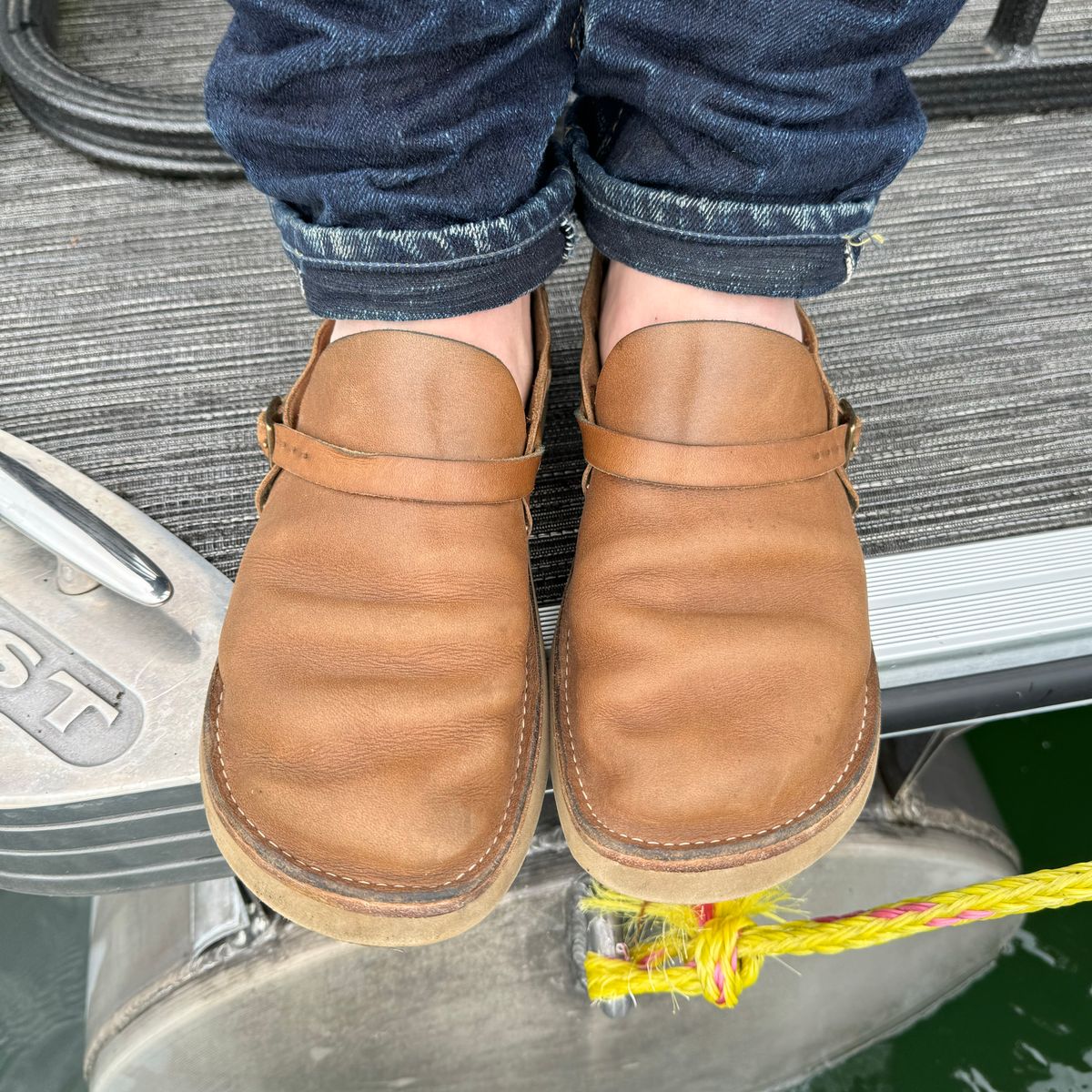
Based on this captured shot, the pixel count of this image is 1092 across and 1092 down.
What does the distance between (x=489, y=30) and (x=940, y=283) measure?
2.07 feet

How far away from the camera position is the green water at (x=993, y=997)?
44.8 inches

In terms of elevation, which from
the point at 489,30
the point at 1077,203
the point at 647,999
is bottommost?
the point at 647,999

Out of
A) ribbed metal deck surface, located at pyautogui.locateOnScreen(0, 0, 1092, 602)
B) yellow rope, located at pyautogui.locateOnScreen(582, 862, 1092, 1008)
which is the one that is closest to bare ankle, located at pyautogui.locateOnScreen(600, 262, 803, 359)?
ribbed metal deck surface, located at pyautogui.locateOnScreen(0, 0, 1092, 602)

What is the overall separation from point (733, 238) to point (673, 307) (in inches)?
2.3

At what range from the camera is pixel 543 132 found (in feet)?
1.84

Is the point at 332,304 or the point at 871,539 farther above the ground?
the point at 332,304

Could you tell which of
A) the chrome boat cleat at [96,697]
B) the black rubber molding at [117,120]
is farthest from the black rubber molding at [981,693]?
the black rubber molding at [117,120]

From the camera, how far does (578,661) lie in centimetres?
59

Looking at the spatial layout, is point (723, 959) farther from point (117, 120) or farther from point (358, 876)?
point (117, 120)

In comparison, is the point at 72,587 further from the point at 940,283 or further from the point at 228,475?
the point at 940,283

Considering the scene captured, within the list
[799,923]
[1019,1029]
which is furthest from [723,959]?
[1019,1029]

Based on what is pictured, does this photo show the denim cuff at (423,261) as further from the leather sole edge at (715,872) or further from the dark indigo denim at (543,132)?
the leather sole edge at (715,872)

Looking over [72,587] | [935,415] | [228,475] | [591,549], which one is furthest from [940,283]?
[72,587]

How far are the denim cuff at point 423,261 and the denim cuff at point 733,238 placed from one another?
5cm
